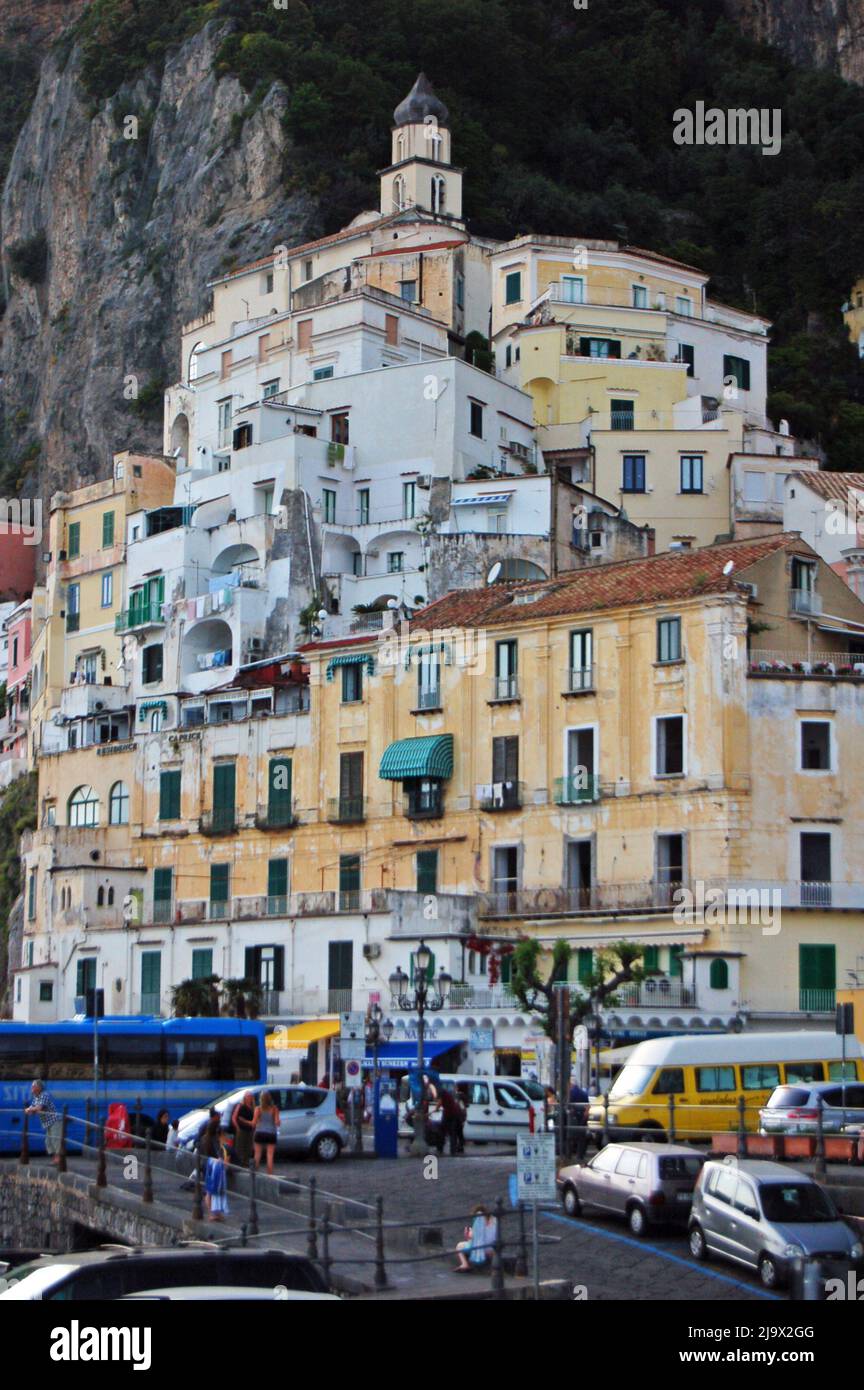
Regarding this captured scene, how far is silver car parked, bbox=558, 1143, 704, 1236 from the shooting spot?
28.3 metres

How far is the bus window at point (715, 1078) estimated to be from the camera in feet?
130

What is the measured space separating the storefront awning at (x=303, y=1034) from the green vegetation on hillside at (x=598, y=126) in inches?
1765

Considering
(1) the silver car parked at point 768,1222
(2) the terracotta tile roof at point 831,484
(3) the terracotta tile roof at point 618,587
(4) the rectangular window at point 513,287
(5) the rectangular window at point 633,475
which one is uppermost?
(4) the rectangular window at point 513,287

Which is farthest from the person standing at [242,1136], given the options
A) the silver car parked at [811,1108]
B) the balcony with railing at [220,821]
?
the balcony with railing at [220,821]

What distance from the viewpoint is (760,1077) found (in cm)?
4094

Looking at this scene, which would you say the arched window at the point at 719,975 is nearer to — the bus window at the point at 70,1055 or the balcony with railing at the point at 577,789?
the balcony with railing at the point at 577,789

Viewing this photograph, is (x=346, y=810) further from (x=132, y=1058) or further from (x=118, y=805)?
(x=132, y=1058)

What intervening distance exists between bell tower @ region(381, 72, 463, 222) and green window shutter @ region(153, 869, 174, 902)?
131ft

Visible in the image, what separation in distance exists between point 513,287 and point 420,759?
119 ft

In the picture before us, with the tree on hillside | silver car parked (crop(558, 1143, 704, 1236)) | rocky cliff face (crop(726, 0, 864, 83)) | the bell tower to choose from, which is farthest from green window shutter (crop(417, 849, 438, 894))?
rocky cliff face (crop(726, 0, 864, 83))

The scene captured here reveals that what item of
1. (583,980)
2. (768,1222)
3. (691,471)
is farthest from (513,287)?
(768,1222)
